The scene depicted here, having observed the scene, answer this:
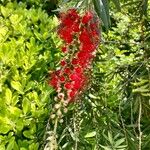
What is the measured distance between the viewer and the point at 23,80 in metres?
2.11

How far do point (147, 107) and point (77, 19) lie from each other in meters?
0.58

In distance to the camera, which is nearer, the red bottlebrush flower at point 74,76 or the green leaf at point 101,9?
the green leaf at point 101,9

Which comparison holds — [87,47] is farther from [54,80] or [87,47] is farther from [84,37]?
[54,80]

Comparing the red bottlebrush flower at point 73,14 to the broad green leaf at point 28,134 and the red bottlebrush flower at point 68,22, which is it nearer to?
the red bottlebrush flower at point 68,22

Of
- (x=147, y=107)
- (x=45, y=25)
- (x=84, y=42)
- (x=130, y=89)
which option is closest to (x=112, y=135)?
(x=147, y=107)

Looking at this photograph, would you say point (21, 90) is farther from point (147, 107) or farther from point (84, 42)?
point (147, 107)

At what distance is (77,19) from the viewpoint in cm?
187

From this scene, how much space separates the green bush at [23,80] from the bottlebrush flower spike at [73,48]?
0.21 metres

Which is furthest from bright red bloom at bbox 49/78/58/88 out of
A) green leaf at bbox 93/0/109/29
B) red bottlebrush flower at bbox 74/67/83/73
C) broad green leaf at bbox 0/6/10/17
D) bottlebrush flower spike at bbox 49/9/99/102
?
broad green leaf at bbox 0/6/10/17

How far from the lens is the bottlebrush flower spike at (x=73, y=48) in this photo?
182 cm

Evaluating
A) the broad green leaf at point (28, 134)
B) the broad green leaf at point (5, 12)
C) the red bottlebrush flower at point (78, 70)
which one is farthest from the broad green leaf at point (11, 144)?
the broad green leaf at point (5, 12)

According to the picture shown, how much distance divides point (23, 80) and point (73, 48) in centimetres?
37

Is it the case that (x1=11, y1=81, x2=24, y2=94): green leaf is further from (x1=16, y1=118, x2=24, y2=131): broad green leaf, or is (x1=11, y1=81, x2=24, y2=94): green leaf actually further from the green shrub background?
(x1=16, y1=118, x2=24, y2=131): broad green leaf

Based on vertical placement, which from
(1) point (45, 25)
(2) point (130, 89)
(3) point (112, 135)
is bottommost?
(3) point (112, 135)
